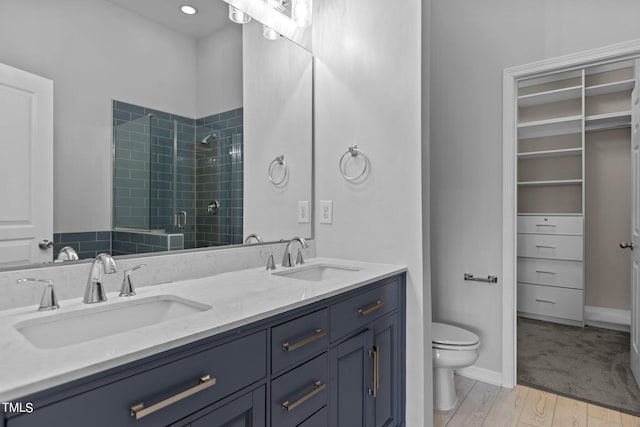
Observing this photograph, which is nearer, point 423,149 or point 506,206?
point 423,149

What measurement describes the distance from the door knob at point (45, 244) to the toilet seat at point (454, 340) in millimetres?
1862

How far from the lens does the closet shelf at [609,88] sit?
3.21 m

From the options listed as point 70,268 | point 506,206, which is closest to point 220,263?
point 70,268

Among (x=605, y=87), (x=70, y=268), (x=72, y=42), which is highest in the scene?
(x=605, y=87)

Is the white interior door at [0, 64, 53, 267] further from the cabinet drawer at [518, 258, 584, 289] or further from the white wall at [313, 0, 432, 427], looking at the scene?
the cabinet drawer at [518, 258, 584, 289]

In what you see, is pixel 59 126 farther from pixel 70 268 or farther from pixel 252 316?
pixel 252 316

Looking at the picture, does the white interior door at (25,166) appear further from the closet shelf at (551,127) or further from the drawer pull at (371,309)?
the closet shelf at (551,127)

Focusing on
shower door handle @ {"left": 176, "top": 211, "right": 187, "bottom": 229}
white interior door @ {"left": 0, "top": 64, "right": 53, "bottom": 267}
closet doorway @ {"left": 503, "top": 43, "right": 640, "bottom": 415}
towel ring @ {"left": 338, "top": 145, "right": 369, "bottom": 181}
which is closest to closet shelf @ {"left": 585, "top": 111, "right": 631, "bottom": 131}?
closet doorway @ {"left": 503, "top": 43, "right": 640, "bottom": 415}

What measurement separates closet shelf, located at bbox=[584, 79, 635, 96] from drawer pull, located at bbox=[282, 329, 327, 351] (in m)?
3.57

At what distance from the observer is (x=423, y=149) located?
1.71 m

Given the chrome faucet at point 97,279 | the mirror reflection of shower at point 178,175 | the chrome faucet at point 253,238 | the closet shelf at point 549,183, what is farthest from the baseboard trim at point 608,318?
the chrome faucet at point 97,279

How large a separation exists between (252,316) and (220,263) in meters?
0.69

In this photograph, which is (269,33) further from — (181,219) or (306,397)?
(306,397)

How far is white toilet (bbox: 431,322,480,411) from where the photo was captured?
2053mm
